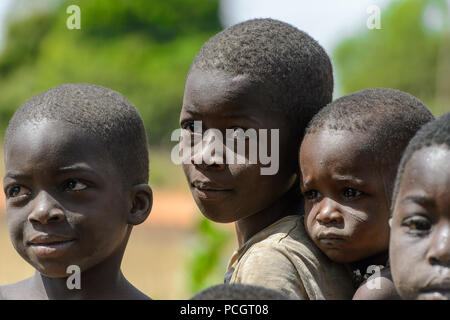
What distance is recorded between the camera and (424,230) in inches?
84.0

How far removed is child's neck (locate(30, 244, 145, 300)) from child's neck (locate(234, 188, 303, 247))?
579 mm

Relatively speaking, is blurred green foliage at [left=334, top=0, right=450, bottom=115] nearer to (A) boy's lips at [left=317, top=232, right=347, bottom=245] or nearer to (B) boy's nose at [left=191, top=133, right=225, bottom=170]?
(B) boy's nose at [left=191, top=133, right=225, bottom=170]

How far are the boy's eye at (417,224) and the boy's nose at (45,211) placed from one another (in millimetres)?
1397

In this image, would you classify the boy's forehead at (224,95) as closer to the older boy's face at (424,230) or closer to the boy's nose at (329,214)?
the boy's nose at (329,214)

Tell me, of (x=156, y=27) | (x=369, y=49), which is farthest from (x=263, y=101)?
(x=369, y=49)

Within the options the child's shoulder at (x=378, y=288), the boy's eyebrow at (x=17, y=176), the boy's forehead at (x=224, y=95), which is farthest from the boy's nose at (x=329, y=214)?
the boy's eyebrow at (x=17, y=176)

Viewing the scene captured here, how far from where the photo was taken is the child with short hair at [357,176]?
2670mm

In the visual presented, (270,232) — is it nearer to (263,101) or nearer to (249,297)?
(263,101)

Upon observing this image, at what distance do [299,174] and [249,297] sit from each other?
1189mm

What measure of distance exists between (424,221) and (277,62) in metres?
1.14

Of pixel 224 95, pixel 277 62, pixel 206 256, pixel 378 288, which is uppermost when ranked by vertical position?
pixel 277 62

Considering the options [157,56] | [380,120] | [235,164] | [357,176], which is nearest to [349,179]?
[357,176]

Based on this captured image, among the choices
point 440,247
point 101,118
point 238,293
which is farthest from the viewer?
point 101,118

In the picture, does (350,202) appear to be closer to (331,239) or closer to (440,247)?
(331,239)
